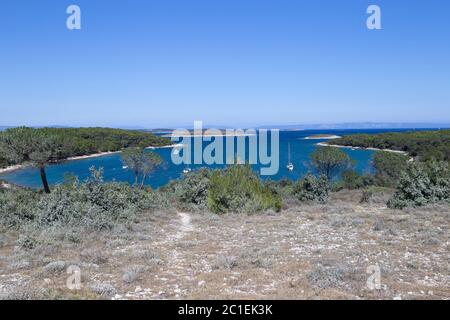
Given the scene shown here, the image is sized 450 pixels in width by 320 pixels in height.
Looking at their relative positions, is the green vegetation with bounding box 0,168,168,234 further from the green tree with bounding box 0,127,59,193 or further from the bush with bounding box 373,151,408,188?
the bush with bounding box 373,151,408,188

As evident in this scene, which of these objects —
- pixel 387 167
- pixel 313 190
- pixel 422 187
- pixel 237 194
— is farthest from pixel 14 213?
pixel 387 167

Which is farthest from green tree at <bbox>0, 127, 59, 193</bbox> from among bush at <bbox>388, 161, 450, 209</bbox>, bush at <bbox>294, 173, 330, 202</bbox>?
bush at <bbox>388, 161, 450, 209</bbox>

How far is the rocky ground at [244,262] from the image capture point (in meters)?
7.54

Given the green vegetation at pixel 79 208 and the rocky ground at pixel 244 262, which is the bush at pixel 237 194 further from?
the rocky ground at pixel 244 262

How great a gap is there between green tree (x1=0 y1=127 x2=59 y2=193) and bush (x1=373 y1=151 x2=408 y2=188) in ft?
124

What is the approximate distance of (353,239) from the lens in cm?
1221

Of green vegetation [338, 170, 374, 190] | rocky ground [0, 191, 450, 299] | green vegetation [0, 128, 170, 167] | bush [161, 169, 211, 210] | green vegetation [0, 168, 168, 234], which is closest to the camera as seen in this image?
rocky ground [0, 191, 450, 299]

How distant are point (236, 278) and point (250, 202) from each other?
11.8 metres

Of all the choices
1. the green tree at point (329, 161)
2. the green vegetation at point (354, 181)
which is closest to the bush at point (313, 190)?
the green vegetation at point (354, 181)

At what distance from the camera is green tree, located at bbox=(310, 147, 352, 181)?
48438 mm

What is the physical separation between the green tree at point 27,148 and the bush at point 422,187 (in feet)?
109

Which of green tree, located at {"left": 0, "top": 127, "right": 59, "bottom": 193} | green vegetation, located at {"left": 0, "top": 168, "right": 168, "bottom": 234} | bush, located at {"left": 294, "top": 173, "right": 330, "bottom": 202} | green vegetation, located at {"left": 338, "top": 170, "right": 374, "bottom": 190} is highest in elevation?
green tree, located at {"left": 0, "top": 127, "right": 59, "bottom": 193}

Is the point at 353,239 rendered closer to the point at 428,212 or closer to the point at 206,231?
the point at 206,231
